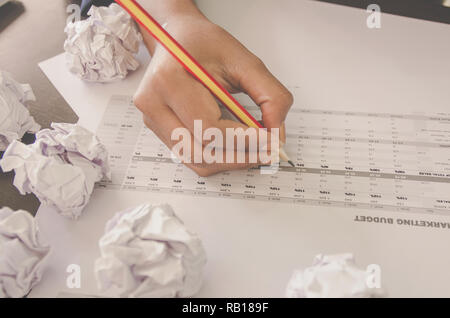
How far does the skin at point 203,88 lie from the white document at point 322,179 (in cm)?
4

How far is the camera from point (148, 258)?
0.39 m

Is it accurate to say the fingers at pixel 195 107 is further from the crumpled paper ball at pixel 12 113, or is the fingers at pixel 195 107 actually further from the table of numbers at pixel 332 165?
the crumpled paper ball at pixel 12 113

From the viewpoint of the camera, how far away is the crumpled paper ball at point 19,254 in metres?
0.42

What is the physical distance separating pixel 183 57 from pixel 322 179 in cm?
22

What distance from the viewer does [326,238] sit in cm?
47

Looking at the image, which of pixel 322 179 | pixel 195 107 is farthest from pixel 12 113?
pixel 322 179

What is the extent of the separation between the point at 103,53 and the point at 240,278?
38 centimetres

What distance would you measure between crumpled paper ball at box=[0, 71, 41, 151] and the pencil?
0.23 metres

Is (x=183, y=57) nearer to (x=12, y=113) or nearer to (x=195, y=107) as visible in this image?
(x=195, y=107)

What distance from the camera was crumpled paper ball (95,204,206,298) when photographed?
391mm

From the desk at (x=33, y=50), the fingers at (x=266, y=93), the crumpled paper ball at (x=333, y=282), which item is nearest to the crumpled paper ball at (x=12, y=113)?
the desk at (x=33, y=50)

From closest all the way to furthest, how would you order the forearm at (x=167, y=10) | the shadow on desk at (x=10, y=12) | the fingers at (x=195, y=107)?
the fingers at (x=195, y=107), the forearm at (x=167, y=10), the shadow on desk at (x=10, y=12)

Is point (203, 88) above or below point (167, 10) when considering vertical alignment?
below

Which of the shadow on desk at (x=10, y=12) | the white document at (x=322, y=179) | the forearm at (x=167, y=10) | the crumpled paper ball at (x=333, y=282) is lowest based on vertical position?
the crumpled paper ball at (x=333, y=282)
